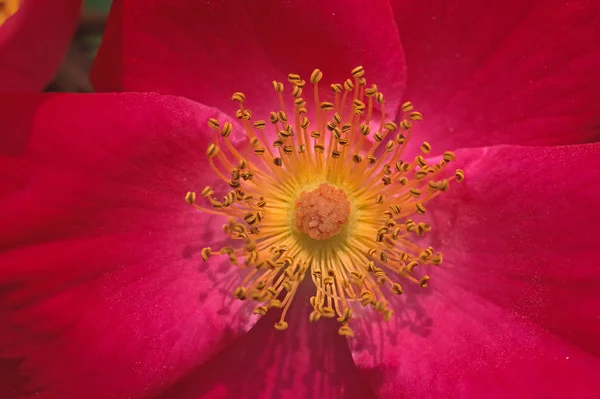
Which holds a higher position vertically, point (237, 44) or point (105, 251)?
point (237, 44)

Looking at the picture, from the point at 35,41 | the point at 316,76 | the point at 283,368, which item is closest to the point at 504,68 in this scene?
the point at 316,76

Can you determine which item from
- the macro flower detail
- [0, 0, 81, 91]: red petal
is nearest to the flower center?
the macro flower detail

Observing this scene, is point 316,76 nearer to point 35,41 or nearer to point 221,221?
point 221,221

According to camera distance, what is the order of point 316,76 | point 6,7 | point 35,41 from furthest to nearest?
point 6,7 → point 316,76 → point 35,41

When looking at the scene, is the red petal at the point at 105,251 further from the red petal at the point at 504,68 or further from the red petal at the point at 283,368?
the red petal at the point at 504,68

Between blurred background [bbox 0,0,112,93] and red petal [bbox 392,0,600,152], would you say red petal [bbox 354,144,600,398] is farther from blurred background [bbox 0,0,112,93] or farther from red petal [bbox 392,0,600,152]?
blurred background [bbox 0,0,112,93]

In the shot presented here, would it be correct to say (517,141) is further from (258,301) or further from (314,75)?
(258,301)
